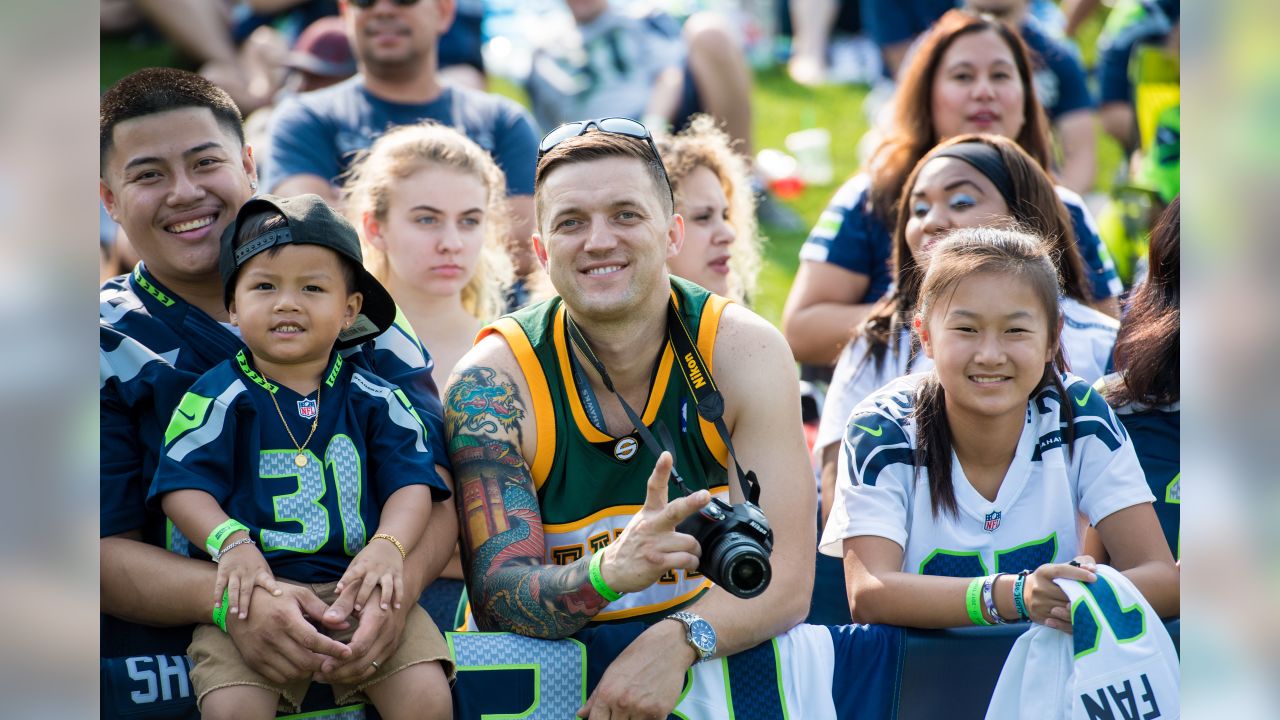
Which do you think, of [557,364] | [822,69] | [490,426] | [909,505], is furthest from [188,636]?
[822,69]

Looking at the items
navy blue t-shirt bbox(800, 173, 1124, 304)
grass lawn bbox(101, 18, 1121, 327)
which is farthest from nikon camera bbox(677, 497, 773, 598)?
grass lawn bbox(101, 18, 1121, 327)

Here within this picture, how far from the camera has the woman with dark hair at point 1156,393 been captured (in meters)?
3.14

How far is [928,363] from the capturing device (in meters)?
3.46

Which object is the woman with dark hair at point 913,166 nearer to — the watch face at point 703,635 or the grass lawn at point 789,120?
the watch face at point 703,635

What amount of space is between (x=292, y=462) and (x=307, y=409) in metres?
0.12

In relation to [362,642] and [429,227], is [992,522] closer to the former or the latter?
[362,642]

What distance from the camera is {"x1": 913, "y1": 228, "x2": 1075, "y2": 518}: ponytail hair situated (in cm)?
286

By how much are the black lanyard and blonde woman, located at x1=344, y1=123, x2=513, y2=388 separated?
3.53 feet

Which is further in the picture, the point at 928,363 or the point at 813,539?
the point at 928,363

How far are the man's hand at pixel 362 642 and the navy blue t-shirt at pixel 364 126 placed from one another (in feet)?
8.82

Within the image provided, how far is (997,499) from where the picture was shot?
2.85 meters
